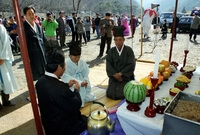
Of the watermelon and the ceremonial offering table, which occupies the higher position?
the watermelon

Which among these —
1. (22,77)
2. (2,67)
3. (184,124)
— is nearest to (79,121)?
(184,124)

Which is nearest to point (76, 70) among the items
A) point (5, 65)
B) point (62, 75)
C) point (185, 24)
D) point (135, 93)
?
point (62, 75)

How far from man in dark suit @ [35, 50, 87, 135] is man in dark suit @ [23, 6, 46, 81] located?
200 cm

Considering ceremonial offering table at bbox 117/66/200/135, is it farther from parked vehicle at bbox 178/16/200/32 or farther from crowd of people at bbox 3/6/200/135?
parked vehicle at bbox 178/16/200/32

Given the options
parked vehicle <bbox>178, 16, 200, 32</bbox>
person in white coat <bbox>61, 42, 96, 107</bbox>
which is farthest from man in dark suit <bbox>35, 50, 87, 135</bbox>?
parked vehicle <bbox>178, 16, 200, 32</bbox>

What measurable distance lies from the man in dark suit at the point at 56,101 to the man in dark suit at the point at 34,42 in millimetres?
1997

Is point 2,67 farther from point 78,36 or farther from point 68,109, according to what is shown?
point 78,36

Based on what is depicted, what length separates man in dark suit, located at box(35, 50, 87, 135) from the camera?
1754 mm

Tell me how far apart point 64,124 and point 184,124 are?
1.24 metres

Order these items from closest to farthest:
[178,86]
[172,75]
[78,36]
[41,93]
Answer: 1. [41,93]
2. [178,86]
3. [172,75]
4. [78,36]

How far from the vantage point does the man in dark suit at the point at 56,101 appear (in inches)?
69.1

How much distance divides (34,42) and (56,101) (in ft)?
7.45

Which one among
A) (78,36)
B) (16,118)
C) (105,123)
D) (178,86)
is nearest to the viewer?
(105,123)

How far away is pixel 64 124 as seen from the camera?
1865 mm
